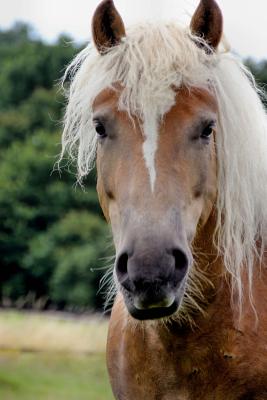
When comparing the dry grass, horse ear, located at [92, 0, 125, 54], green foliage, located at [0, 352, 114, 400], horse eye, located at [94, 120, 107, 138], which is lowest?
the dry grass

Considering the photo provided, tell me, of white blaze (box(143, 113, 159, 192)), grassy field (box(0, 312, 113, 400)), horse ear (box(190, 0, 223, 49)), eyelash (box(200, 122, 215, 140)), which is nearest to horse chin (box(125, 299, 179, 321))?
white blaze (box(143, 113, 159, 192))

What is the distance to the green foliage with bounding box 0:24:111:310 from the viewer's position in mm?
30750

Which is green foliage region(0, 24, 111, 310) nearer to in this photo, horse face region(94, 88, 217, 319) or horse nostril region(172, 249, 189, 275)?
horse face region(94, 88, 217, 319)

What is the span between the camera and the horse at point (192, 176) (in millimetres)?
3607

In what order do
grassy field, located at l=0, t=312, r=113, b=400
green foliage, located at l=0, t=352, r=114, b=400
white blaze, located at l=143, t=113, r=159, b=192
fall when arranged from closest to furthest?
white blaze, located at l=143, t=113, r=159, b=192
green foliage, located at l=0, t=352, r=114, b=400
grassy field, located at l=0, t=312, r=113, b=400

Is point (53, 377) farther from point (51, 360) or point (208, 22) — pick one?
point (208, 22)

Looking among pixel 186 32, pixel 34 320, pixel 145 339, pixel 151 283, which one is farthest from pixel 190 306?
pixel 34 320

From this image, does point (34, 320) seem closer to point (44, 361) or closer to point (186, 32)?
point (44, 361)

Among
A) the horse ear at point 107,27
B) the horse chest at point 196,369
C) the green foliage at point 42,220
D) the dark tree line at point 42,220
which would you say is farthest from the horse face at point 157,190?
the green foliage at point 42,220

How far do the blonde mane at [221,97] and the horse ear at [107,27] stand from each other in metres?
0.06

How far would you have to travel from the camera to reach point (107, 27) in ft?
13.1

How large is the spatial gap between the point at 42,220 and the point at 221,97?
33002mm

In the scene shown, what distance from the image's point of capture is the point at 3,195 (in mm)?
36031

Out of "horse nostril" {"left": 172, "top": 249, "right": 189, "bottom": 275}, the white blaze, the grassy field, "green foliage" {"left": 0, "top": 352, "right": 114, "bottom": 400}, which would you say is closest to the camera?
"horse nostril" {"left": 172, "top": 249, "right": 189, "bottom": 275}
